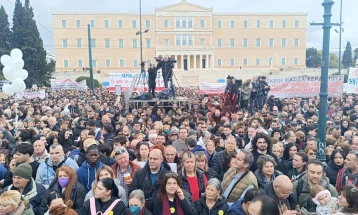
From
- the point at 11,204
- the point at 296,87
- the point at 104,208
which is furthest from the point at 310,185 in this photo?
the point at 296,87

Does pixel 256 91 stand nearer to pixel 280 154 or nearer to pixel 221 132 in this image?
pixel 221 132

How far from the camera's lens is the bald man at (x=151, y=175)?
14.0ft

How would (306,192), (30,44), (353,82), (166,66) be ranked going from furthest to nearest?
(30,44), (166,66), (353,82), (306,192)

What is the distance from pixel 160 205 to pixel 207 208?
1.77 feet

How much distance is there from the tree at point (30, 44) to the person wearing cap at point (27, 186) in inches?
1391

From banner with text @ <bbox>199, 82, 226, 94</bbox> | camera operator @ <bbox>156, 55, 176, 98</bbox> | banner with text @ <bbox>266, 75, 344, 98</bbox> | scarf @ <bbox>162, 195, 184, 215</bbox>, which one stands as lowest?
scarf @ <bbox>162, 195, 184, 215</bbox>

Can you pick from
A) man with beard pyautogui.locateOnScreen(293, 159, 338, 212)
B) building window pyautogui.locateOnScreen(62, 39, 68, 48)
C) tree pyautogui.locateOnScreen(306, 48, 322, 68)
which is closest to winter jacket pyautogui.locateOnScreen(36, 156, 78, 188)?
man with beard pyautogui.locateOnScreen(293, 159, 338, 212)

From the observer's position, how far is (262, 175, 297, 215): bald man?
366cm

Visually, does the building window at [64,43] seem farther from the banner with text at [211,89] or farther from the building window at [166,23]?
the banner with text at [211,89]

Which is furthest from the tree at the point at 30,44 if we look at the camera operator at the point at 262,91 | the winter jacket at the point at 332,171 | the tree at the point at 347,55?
the tree at the point at 347,55

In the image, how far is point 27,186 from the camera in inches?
162

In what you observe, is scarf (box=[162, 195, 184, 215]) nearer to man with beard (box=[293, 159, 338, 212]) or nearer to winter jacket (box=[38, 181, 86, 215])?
winter jacket (box=[38, 181, 86, 215])

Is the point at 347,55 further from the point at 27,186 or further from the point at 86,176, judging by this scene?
the point at 27,186

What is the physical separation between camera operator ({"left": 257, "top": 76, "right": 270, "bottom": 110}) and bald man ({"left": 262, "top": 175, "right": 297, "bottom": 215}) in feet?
34.0
